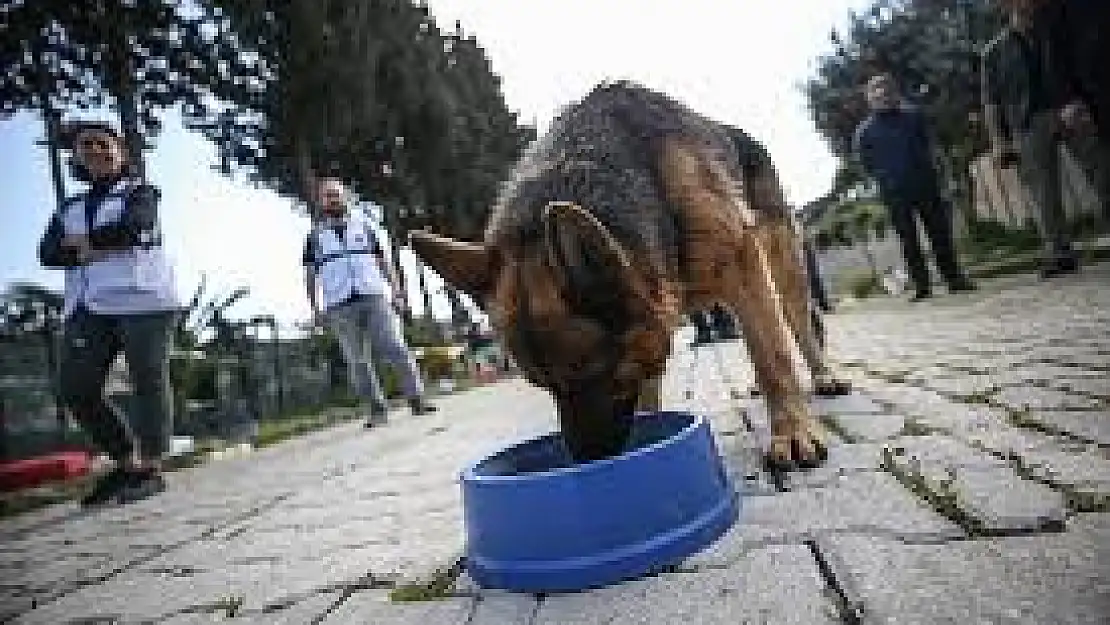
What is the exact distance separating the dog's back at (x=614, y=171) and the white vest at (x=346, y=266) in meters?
5.51

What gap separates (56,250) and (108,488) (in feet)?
6.22

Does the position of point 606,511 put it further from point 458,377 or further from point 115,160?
point 458,377

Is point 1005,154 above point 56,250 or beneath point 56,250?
above

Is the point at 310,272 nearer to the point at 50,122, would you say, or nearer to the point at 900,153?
the point at 900,153

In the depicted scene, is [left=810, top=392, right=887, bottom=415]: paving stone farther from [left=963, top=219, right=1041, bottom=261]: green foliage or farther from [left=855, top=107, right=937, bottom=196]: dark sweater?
[left=963, top=219, right=1041, bottom=261]: green foliage

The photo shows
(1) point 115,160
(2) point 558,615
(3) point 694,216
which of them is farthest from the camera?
(1) point 115,160

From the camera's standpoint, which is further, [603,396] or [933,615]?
[603,396]

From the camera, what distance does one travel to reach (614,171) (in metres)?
2.93

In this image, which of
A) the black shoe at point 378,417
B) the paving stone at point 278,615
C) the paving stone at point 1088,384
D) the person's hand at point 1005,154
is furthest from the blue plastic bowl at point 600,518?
the black shoe at point 378,417

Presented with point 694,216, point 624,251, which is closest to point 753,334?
point 694,216

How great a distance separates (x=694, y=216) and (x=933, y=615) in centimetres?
183

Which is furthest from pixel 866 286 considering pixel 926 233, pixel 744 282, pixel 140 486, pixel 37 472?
pixel 37 472

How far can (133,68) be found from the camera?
17.8 metres

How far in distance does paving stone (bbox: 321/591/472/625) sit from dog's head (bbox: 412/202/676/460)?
0.57 m
